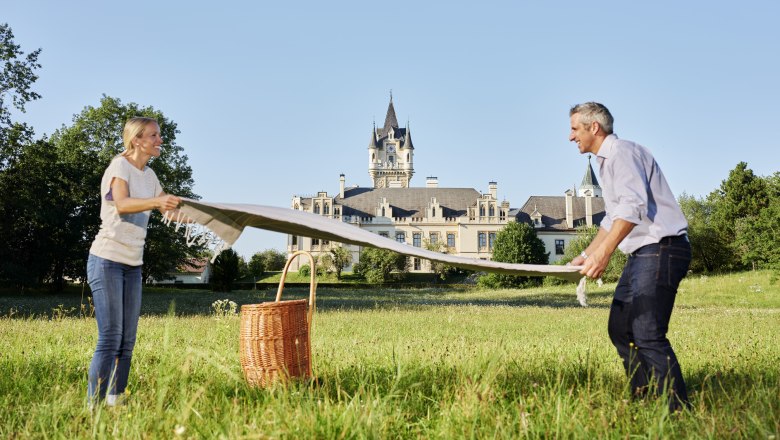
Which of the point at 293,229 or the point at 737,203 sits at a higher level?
the point at 737,203

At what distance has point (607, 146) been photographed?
149 inches

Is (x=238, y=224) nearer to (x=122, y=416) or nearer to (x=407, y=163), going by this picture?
(x=122, y=416)

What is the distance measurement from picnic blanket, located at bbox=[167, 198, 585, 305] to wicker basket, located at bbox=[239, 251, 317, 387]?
43cm

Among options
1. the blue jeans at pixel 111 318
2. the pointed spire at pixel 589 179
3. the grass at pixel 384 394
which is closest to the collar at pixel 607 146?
the grass at pixel 384 394

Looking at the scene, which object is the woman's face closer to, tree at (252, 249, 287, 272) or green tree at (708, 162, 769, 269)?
green tree at (708, 162, 769, 269)

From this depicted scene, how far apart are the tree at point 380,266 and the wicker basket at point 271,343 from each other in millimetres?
54822

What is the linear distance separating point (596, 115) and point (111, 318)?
3.20 metres

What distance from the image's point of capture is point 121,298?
3.90m

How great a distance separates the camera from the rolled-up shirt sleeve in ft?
11.3

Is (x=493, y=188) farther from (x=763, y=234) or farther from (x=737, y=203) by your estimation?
(x=763, y=234)

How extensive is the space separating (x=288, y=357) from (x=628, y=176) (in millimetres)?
2308

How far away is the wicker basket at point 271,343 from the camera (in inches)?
157

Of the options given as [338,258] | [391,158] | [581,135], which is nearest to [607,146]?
[581,135]

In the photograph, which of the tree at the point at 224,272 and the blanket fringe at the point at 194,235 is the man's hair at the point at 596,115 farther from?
the tree at the point at 224,272
